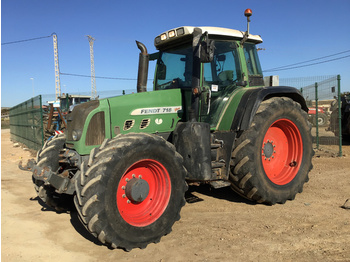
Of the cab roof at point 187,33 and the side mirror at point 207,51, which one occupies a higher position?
the cab roof at point 187,33

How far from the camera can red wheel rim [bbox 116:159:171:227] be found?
364 cm

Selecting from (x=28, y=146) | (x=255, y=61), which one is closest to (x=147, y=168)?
(x=255, y=61)

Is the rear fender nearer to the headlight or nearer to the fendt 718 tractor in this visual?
the fendt 718 tractor

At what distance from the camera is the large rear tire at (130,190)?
127 inches

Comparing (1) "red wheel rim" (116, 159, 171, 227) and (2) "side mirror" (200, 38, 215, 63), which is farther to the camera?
(2) "side mirror" (200, 38, 215, 63)

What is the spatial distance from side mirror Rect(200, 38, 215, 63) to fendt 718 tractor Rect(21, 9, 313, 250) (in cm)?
2

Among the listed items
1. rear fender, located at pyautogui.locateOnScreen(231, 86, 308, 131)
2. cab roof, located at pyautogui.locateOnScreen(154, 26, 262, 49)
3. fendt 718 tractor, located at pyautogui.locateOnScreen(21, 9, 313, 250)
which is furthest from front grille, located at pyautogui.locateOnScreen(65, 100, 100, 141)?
rear fender, located at pyautogui.locateOnScreen(231, 86, 308, 131)

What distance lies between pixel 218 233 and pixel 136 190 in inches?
45.7

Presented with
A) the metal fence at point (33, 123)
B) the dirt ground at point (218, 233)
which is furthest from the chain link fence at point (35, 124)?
the dirt ground at point (218, 233)

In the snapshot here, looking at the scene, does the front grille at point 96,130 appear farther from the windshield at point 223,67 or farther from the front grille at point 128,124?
the windshield at point 223,67

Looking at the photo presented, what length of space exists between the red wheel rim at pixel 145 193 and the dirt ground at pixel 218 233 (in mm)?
343

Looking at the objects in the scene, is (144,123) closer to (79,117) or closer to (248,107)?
(79,117)

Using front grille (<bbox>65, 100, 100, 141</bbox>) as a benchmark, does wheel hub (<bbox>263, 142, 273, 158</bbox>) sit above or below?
below

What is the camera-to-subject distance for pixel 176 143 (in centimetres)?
439
